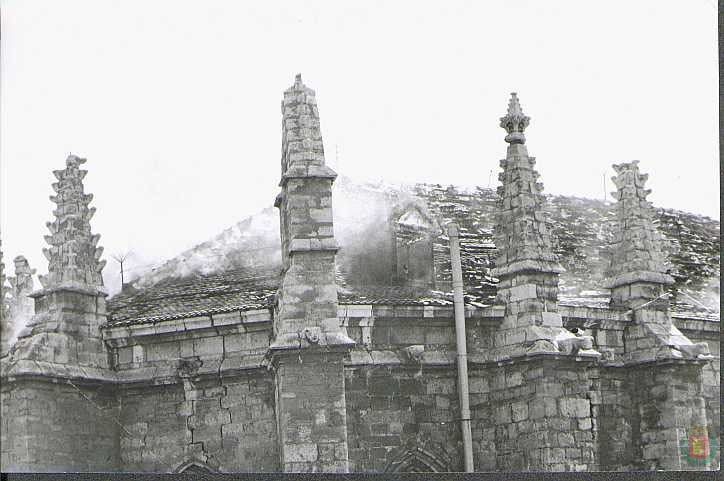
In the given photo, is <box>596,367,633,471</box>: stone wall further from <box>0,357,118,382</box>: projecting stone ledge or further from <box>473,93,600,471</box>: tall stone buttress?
<box>0,357,118,382</box>: projecting stone ledge

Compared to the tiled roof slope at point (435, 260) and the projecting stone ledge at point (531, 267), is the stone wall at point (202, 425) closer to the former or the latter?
the tiled roof slope at point (435, 260)

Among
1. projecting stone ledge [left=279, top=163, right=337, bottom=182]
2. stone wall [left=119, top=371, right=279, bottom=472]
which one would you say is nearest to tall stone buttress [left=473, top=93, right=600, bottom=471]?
projecting stone ledge [left=279, top=163, right=337, bottom=182]

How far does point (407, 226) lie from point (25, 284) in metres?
7.66

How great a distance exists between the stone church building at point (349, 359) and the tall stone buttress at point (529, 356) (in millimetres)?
33

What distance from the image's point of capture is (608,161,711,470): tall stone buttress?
26.4 m

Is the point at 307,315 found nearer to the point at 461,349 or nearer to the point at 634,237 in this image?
the point at 461,349

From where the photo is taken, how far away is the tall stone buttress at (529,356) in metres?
24.8

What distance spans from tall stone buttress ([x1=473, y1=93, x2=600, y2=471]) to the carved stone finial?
0.05 ft

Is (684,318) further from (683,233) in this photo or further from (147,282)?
(147,282)

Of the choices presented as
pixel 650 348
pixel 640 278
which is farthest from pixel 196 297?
pixel 650 348

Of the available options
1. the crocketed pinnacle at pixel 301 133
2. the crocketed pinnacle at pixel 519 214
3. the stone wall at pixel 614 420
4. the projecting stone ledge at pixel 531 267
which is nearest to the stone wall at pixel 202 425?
the crocketed pinnacle at pixel 301 133

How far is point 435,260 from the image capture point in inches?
1050

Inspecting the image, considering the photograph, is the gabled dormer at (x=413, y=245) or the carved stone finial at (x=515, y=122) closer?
the carved stone finial at (x=515, y=122)

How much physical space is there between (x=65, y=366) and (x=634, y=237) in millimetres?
9828
